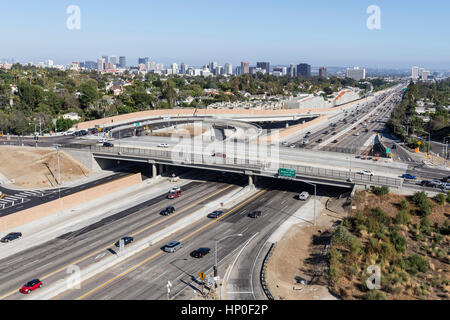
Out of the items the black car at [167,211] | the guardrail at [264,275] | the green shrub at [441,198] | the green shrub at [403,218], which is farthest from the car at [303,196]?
the black car at [167,211]

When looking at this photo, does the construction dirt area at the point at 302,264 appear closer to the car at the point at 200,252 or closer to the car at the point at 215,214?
the car at the point at 200,252

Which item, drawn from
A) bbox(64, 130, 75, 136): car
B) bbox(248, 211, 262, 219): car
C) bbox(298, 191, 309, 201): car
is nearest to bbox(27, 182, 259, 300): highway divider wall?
bbox(248, 211, 262, 219): car

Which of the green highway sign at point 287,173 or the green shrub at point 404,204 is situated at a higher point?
the green highway sign at point 287,173

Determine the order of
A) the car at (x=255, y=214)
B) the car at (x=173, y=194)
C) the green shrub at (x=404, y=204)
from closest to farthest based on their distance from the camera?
the green shrub at (x=404, y=204)
the car at (x=255, y=214)
the car at (x=173, y=194)

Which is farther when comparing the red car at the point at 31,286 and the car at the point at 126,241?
the car at the point at 126,241

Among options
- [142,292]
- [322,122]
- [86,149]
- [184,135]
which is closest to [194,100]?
[322,122]

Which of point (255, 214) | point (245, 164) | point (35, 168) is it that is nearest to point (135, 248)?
point (255, 214)

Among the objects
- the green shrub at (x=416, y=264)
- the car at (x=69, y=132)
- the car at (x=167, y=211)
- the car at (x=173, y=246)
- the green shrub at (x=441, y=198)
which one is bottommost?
the green shrub at (x=416, y=264)

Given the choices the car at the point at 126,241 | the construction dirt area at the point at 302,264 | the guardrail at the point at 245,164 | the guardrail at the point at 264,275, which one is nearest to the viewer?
the guardrail at the point at 264,275

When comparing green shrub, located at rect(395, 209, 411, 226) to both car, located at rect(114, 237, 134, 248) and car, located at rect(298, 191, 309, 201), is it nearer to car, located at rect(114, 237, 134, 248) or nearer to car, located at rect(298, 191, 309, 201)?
car, located at rect(298, 191, 309, 201)
